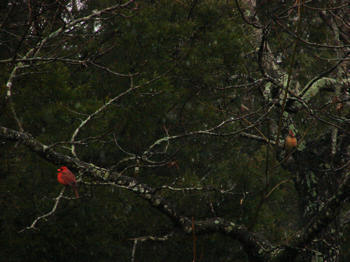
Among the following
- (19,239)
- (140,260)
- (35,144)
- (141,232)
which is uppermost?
(35,144)

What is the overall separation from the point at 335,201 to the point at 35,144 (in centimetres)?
290

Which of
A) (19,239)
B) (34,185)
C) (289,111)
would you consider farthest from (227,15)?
(19,239)

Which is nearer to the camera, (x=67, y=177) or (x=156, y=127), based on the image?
(x=67, y=177)

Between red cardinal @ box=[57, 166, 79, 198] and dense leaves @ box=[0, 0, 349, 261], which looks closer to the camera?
red cardinal @ box=[57, 166, 79, 198]

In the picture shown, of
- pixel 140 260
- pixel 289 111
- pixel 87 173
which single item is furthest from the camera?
pixel 140 260

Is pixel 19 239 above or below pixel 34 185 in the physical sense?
below

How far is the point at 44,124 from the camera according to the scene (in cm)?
760

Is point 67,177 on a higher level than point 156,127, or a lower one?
higher

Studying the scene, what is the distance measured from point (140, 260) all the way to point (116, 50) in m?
4.39

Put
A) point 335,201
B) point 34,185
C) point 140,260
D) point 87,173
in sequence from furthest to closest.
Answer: point 140,260 → point 34,185 → point 87,173 → point 335,201

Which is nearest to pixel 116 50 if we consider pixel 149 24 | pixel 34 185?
pixel 149 24

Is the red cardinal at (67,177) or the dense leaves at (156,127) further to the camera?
the dense leaves at (156,127)

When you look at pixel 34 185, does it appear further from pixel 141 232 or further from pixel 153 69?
pixel 153 69

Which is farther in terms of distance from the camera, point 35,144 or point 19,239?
point 19,239
